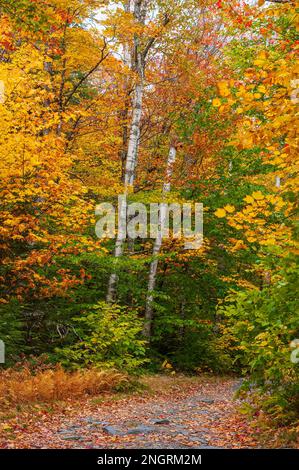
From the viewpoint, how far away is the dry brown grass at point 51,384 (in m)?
8.80

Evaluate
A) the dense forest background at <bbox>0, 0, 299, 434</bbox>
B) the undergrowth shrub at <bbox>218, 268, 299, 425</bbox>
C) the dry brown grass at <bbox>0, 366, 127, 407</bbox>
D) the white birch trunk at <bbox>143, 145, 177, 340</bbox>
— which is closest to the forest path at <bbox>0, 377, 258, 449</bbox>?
the dry brown grass at <bbox>0, 366, 127, 407</bbox>

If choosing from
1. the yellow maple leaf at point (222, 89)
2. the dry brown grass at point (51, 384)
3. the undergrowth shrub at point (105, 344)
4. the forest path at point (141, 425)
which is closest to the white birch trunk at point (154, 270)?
the undergrowth shrub at point (105, 344)

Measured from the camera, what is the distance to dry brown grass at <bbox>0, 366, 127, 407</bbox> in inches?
Answer: 346

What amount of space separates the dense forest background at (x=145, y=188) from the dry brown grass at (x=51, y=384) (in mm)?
720

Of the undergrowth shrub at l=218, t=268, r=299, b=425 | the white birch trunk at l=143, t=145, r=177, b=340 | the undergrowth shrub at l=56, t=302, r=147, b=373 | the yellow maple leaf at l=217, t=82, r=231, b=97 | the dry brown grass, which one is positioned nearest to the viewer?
the yellow maple leaf at l=217, t=82, r=231, b=97

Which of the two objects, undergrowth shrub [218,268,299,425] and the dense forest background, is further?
the dense forest background

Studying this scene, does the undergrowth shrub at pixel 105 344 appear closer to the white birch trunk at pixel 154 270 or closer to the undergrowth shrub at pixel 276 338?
the white birch trunk at pixel 154 270

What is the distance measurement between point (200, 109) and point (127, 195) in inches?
196

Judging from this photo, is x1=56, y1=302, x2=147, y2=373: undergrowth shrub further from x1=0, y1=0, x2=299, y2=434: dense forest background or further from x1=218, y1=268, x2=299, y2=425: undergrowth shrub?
x1=218, y1=268, x2=299, y2=425: undergrowth shrub

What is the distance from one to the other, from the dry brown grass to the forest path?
1.32ft

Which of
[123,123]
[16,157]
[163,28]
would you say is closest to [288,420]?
[16,157]

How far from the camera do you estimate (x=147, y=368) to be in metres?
15.3

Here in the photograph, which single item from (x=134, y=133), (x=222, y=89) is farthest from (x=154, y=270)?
(x=222, y=89)

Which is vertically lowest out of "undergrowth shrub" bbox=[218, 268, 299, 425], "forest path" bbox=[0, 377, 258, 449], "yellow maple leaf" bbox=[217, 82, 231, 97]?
"forest path" bbox=[0, 377, 258, 449]
